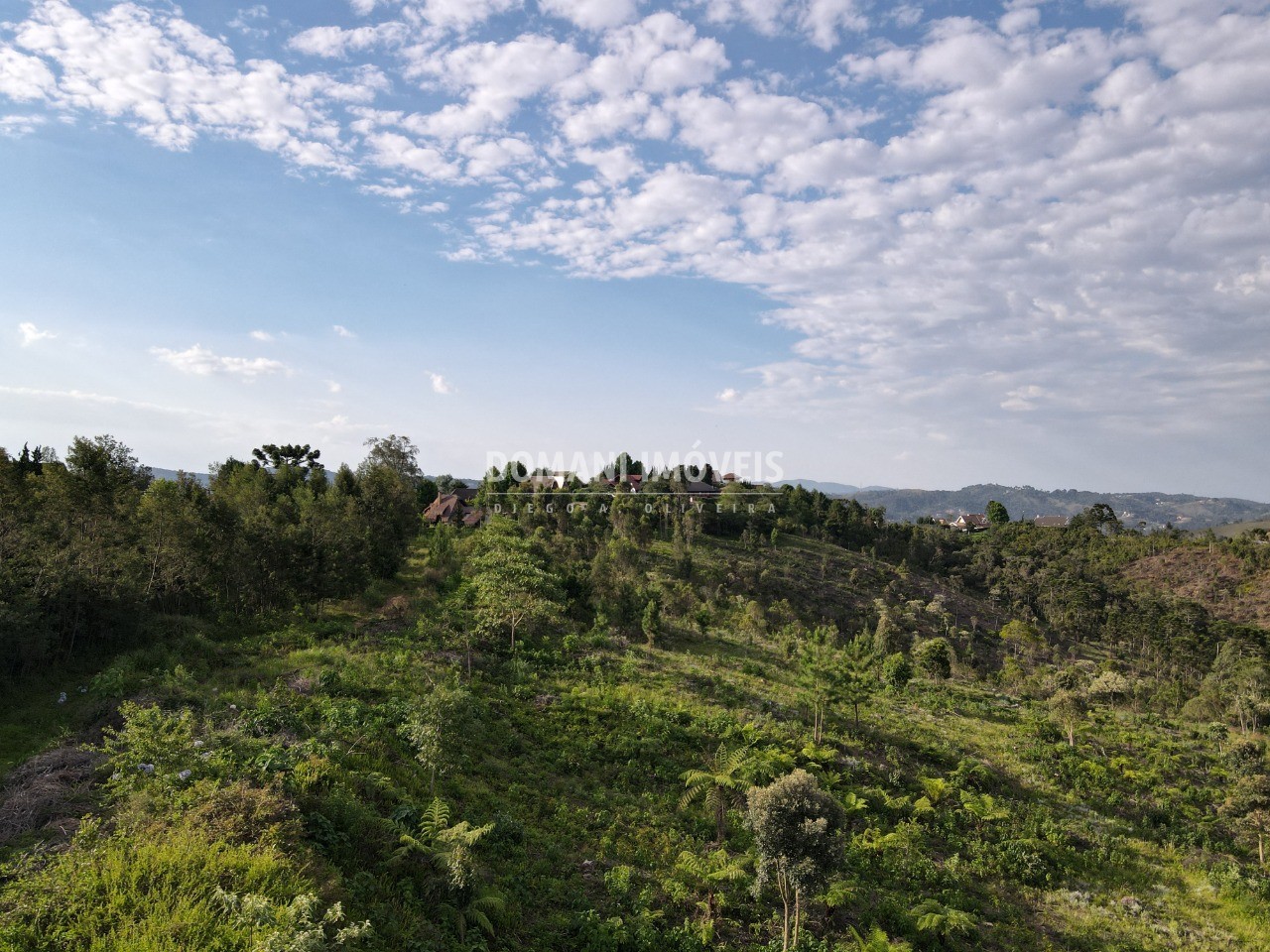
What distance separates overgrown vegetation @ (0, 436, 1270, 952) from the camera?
10.3 metres

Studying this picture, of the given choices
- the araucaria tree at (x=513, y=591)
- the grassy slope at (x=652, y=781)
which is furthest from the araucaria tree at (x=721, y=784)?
the araucaria tree at (x=513, y=591)

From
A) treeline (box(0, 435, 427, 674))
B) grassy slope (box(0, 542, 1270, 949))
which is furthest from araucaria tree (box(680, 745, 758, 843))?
treeline (box(0, 435, 427, 674))

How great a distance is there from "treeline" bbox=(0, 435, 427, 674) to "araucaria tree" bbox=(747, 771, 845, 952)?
77.9ft

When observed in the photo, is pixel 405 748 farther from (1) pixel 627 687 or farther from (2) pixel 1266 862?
(2) pixel 1266 862

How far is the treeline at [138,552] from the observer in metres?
22.4

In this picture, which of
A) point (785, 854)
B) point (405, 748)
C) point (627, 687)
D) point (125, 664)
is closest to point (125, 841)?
point (405, 748)

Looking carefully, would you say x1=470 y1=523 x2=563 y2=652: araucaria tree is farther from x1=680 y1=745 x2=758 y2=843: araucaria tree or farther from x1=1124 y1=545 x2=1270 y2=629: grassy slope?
x1=1124 y1=545 x2=1270 y2=629: grassy slope

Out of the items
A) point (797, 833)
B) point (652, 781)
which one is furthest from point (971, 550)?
point (797, 833)

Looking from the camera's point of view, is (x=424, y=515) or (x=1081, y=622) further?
(x=424, y=515)

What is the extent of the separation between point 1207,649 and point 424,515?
67414 mm

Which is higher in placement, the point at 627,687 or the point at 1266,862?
the point at 627,687

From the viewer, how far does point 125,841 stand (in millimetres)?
9031

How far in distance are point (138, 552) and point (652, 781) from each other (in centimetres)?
2458

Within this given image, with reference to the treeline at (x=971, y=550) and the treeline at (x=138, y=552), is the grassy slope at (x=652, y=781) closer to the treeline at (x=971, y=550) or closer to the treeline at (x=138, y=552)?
the treeline at (x=138, y=552)
